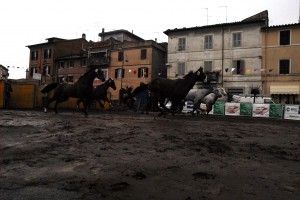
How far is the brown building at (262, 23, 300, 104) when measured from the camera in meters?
34.8

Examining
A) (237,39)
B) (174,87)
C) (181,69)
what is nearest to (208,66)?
(181,69)

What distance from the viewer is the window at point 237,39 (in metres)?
38.1

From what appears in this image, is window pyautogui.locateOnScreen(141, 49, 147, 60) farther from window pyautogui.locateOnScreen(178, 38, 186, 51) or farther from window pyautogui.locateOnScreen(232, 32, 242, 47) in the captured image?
window pyautogui.locateOnScreen(232, 32, 242, 47)

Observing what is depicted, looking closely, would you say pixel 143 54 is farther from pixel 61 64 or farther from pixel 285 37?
pixel 285 37

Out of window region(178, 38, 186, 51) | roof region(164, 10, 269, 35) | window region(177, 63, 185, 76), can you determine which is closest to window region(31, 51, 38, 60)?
roof region(164, 10, 269, 35)

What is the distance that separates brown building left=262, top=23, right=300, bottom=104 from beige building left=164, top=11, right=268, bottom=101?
2.85 feet

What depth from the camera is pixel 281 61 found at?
118ft

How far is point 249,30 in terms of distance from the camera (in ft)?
124

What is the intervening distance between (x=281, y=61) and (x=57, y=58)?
130 feet

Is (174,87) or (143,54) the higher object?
(143,54)

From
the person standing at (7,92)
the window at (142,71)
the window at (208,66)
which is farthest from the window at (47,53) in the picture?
the person standing at (7,92)

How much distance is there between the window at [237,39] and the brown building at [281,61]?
2.92 m

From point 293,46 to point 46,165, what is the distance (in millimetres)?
38282

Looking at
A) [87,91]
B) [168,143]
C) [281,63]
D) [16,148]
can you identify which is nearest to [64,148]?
[16,148]
